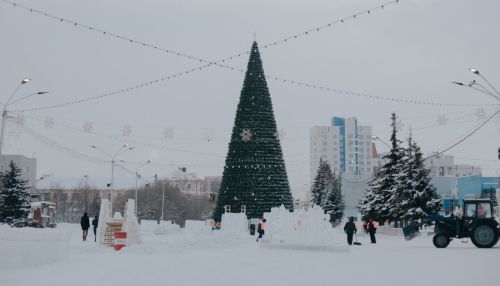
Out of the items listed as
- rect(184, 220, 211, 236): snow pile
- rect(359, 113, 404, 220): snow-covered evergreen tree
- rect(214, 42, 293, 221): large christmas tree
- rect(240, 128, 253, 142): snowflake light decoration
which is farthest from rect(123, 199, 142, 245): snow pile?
rect(359, 113, 404, 220): snow-covered evergreen tree

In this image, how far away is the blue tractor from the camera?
2445cm

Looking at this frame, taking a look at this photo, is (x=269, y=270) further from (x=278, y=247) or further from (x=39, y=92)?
(x=39, y=92)

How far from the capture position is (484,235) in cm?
2444

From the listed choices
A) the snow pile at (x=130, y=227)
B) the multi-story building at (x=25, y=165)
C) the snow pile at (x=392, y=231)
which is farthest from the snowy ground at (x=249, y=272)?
the multi-story building at (x=25, y=165)

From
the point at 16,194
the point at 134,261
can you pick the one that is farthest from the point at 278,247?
the point at 16,194

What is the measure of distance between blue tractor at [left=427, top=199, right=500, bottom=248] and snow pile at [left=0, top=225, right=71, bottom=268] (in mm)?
16653

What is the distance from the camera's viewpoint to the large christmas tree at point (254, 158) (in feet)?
128

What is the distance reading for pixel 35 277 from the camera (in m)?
13.3

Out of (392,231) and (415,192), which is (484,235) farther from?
(415,192)

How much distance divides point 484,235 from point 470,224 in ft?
3.14

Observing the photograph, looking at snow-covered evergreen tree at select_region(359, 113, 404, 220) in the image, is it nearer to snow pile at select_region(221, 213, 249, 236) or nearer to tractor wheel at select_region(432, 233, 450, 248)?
snow pile at select_region(221, 213, 249, 236)

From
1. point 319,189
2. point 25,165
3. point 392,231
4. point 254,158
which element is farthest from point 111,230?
point 25,165

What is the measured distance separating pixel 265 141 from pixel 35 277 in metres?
27.1

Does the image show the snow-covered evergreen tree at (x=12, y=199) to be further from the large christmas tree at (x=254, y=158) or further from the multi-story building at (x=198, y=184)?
the multi-story building at (x=198, y=184)
